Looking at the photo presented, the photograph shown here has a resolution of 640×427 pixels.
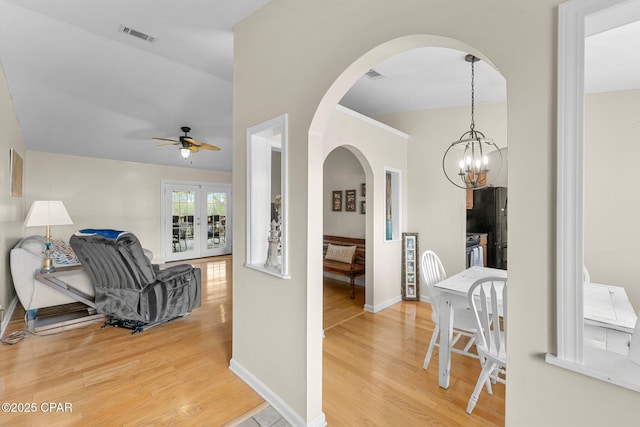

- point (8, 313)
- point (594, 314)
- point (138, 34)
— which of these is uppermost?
point (138, 34)

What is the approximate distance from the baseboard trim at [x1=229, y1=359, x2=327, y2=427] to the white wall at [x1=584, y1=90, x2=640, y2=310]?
125 inches

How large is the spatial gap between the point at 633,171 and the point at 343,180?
3.62 meters

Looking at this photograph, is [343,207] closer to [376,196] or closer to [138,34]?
[376,196]

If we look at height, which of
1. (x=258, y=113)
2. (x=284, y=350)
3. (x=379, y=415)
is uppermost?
(x=258, y=113)

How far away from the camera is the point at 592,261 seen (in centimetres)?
304

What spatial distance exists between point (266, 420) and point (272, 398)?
0.53ft

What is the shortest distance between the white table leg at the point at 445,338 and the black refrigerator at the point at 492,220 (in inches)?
144

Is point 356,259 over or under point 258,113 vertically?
under

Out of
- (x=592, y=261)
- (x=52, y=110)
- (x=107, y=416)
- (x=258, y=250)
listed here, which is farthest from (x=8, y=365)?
(x=592, y=261)

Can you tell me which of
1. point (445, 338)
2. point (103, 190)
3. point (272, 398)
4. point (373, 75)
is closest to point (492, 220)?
point (373, 75)

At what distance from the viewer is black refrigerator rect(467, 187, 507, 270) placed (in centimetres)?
520

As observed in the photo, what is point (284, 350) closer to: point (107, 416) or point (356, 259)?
point (107, 416)

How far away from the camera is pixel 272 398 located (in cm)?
204

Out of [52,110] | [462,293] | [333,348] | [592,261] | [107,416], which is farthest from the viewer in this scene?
[52,110]
